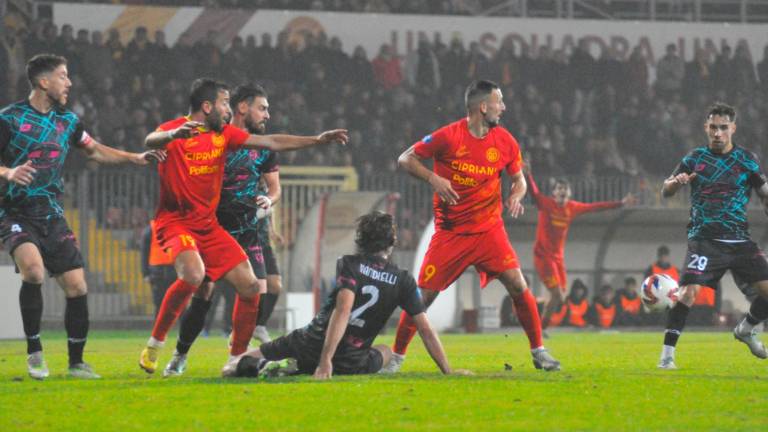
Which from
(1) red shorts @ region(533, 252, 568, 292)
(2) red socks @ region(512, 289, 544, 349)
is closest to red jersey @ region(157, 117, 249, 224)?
(2) red socks @ region(512, 289, 544, 349)

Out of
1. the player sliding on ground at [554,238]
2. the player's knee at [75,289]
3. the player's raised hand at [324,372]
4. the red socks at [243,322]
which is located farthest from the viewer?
the player sliding on ground at [554,238]

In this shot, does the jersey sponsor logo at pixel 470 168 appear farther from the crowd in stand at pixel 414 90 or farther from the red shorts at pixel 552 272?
the crowd in stand at pixel 414 90

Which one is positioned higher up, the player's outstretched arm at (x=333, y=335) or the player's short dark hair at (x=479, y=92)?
the player's short dark hair at (x=479, y=92)

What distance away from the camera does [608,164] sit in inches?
1192

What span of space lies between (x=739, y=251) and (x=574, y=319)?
12412 millimetres

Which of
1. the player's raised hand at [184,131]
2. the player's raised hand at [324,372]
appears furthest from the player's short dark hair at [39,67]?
the player's raised hand at [324,372]

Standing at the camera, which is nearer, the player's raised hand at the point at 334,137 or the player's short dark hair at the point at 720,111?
the player's raised hand at the point at 334,137

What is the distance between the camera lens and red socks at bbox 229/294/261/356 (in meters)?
10.0

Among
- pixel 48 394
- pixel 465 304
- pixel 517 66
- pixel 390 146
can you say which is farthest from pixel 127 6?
pixel 48 394

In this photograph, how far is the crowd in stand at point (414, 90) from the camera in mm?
27203

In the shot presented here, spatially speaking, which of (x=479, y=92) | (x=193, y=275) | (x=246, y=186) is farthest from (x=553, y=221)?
(x=193, y=275)

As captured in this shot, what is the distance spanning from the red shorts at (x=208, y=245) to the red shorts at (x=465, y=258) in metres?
1.48

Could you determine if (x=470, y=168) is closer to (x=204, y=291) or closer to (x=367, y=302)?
(x=367, y=302)

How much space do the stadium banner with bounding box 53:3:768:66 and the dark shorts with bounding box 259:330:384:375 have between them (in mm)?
20543
